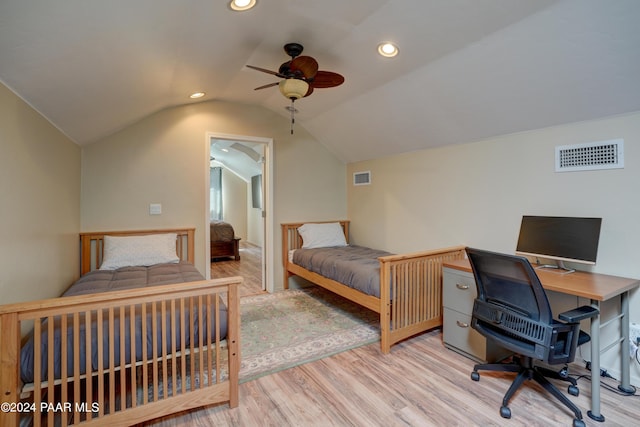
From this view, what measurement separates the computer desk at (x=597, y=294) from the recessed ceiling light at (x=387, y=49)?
6.45ft

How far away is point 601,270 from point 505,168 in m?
1.07

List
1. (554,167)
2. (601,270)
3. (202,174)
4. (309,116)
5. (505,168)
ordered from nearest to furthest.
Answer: (601,270)
(554,167)
(505,168)
(202,174)
(309,116)

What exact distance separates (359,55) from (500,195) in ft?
5.88

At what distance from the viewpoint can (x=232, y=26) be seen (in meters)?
1.90

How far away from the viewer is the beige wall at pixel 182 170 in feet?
10.9

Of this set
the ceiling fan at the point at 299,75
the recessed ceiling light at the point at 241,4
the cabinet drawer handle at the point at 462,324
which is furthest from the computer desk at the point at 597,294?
the recessed ceiling light at the point at 241,4

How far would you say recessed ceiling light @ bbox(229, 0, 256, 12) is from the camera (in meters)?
1.64

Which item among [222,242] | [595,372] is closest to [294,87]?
[595,372]

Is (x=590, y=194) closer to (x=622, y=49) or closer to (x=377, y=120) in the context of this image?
(x=622, y=49)

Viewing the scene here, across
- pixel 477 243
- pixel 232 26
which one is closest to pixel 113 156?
pixel 232 26

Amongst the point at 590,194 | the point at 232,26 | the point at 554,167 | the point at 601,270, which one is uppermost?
the point at 232,26

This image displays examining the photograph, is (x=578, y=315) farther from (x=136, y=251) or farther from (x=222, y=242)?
(x=222, y=242)

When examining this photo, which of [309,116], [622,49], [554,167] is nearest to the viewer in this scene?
[622,49]

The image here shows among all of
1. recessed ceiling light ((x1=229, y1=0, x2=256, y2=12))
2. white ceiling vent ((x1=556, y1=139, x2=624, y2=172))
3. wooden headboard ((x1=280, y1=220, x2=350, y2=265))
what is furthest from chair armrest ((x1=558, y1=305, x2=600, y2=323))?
wooden headboard ((x1=280, y1=220, x2=350, y2=265))
